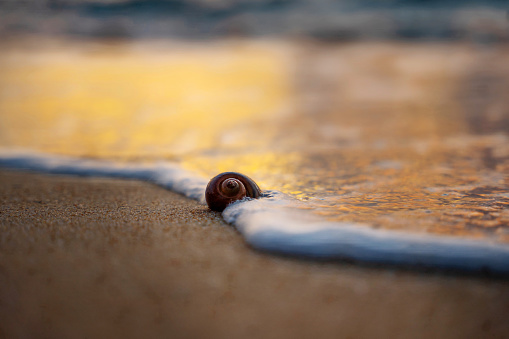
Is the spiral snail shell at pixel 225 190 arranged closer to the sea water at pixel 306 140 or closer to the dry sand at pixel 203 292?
the sea water at pixel 306 140

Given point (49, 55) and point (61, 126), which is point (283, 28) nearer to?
point (49, 55)

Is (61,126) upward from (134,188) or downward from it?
upward

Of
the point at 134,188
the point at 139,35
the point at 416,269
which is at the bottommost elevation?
the point at 416,269

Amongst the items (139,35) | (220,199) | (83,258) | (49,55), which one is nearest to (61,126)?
(220,199)

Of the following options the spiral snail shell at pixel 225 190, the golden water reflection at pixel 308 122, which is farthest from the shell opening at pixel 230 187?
the golden water reflection at pixel 308 122

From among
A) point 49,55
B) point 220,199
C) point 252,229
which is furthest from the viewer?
point 49,55

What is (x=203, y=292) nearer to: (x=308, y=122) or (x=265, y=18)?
(x=308, y=122)
